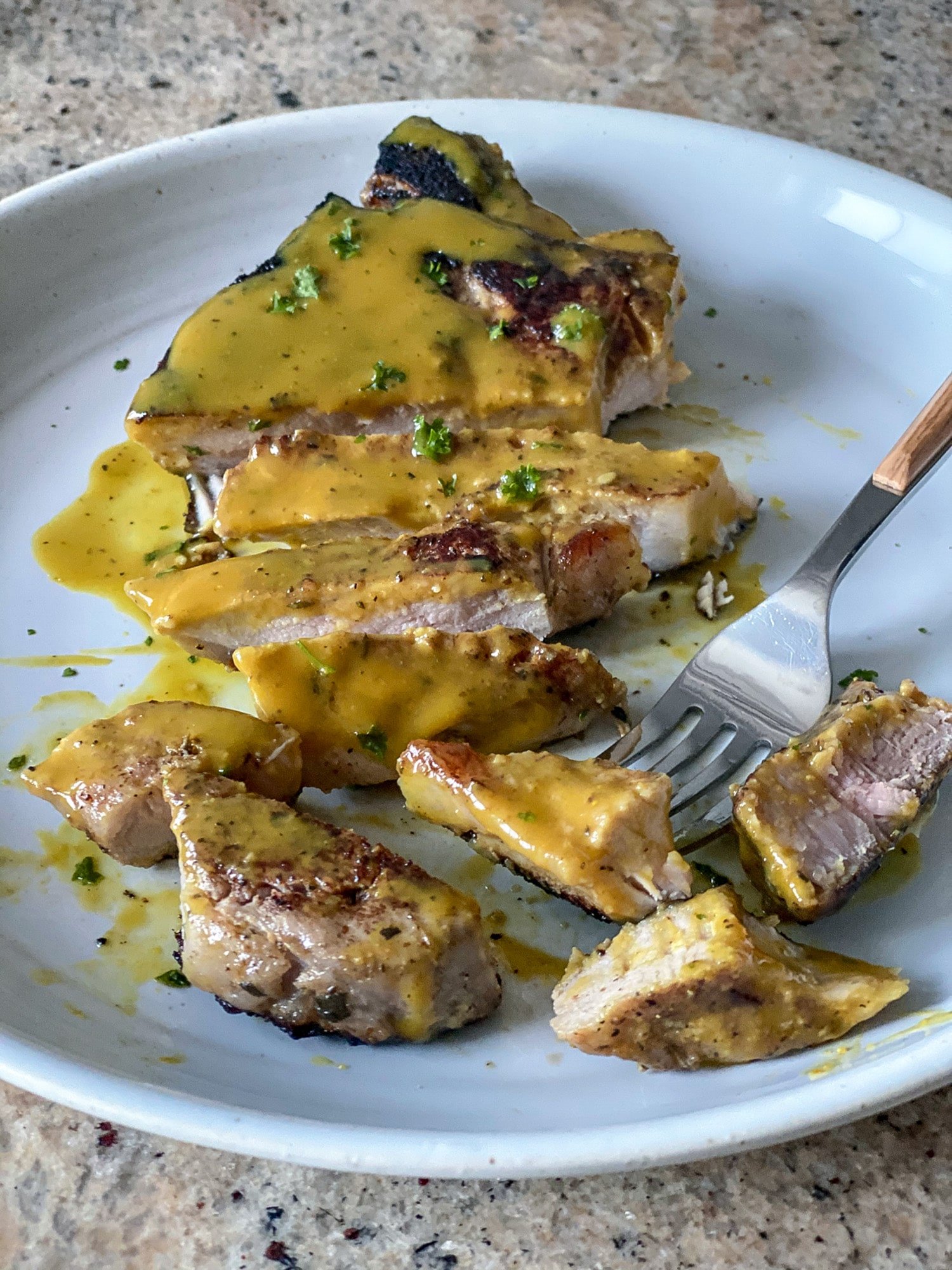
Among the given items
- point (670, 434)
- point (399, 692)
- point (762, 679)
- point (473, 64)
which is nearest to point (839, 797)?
point (762, 679)

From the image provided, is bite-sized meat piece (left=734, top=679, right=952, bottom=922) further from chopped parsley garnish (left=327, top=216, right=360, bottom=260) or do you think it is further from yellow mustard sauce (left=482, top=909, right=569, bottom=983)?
chopped parsley garnish (left=327, top=216, right=360, bottom=260)

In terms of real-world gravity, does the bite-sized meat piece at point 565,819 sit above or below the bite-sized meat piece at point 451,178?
below

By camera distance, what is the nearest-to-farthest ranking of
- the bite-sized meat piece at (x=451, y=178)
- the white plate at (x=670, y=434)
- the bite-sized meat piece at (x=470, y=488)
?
the white plate at (x=670, y=434), the bite-sized meat piece at (x=470, y=488), the bite-sized meat piece at (x=451, y=178)

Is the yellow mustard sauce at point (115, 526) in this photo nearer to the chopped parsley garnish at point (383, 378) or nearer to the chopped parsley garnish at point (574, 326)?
the chopped parsley garnish at point (383, 378)

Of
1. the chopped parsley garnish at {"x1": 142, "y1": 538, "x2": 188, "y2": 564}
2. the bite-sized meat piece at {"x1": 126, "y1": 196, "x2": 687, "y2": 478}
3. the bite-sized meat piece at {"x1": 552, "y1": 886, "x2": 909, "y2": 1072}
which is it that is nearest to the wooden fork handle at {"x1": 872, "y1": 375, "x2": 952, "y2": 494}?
the bite-sized meat piece at {"x1": 126, "y1": 196, "x2": 687, "y2": 478}

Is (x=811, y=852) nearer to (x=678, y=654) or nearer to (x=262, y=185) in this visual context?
(x=678, y=654)

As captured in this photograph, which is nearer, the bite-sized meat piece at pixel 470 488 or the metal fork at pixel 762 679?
A: the metal fork at pixel 762 679

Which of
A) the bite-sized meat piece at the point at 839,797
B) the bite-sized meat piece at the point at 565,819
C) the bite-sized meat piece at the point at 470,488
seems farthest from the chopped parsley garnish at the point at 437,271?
the bite-sized meat piece at the point at 839,797
